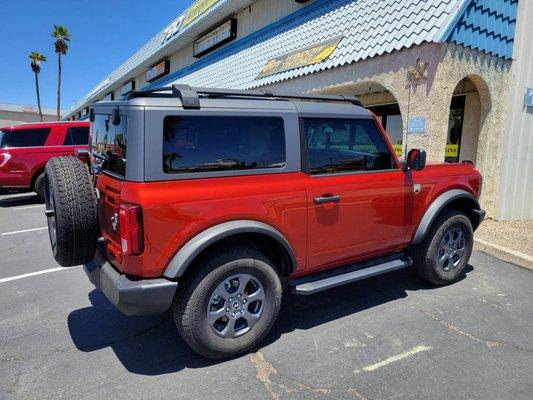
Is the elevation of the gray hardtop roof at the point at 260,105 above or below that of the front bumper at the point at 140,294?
above

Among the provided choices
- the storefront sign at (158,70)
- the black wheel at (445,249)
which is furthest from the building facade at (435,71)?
the storefront sign at (158,70)

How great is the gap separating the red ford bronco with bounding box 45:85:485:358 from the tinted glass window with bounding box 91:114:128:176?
0.02 metres

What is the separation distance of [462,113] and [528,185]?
75.4 inches

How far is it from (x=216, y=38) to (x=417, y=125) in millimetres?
12142

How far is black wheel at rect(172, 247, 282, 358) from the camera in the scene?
9.62 feet

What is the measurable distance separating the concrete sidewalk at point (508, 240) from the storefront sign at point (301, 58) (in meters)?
4.56

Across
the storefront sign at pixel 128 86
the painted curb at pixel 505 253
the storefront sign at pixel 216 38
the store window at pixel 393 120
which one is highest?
the storefront sign at pixel 216 38

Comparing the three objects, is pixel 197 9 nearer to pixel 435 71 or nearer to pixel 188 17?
pixel 188 17

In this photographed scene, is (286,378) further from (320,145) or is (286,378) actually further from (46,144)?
(46,144)

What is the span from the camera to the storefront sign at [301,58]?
855 cm

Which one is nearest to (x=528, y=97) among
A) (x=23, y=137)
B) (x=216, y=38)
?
(x=23, y=137)

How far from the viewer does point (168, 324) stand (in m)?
3.74

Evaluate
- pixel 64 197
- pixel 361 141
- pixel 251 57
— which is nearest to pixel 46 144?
pixel 251 57

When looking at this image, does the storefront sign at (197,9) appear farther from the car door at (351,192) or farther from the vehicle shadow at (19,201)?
the car door at (351,192)
